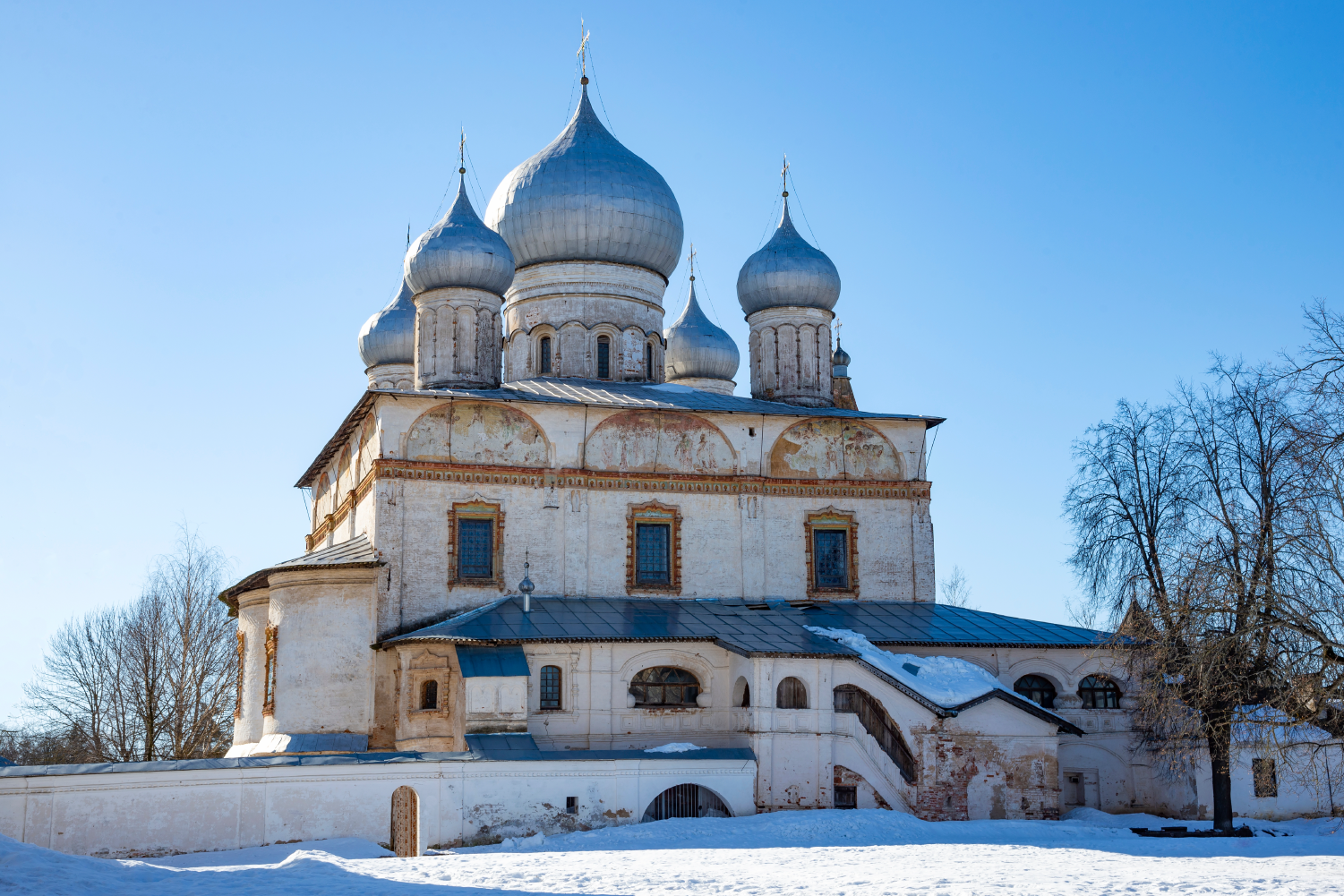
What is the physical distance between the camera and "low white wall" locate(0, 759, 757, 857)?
54.3 feet

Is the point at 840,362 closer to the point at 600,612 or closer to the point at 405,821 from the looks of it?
the point at 600,612

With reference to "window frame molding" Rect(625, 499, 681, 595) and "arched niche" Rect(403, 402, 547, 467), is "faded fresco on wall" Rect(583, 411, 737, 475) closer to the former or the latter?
"window frame molding" Rect(625, 499, 681, 595)

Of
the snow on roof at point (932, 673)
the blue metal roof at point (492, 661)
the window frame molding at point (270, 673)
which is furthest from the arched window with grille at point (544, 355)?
the snow on roof at point (932, 673)

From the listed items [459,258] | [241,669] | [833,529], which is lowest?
[241,669]

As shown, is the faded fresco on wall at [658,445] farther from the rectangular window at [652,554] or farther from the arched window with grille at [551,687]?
the arched window with grille at [551,687]

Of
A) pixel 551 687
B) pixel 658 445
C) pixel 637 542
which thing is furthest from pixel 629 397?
pixel 551 687

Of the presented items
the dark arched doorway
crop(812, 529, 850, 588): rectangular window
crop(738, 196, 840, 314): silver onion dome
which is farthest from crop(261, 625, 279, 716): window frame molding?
crop(738, 196, 840, 314): silver onion dome

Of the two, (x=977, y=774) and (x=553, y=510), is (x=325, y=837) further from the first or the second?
(x=977, y=774)

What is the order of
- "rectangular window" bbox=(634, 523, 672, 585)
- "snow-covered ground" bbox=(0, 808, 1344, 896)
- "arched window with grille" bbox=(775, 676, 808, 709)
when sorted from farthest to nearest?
"rectangular window" bbox=(634, 523, 672, 585) → "arched window with grille" bbox=(775, 676, 808, 709) → "snow-covered ground" bbox=(0, 808, 1344, 896)

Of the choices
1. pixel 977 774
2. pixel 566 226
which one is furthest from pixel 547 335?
pixel 977 774

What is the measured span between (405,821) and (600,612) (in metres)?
5.07

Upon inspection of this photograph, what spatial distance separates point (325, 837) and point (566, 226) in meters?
13.8

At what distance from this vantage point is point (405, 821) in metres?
18.7

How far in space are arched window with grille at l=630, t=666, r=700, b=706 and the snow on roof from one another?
6.95 ft
